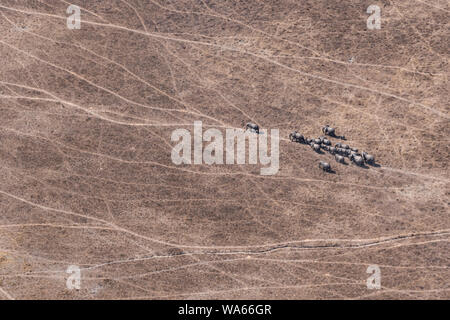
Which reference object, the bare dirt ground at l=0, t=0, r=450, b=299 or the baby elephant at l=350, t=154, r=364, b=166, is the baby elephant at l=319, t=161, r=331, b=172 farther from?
the baby elephant at l=350, t=154, r=364, b=166

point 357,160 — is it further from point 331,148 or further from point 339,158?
point 331,148

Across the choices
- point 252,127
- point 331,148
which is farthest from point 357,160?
point 252,127

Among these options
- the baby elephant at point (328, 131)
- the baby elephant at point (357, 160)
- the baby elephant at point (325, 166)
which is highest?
the baby elephant at point (328, 131)

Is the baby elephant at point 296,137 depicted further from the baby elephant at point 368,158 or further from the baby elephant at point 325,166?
the baby elephant at point 368,158

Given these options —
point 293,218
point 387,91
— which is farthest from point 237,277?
point 387,91

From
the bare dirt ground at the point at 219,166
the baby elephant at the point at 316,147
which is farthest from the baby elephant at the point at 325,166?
the baby elephant at the point at 316,147

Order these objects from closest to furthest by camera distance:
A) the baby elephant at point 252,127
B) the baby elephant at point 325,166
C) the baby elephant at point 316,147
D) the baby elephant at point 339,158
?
the baby elephant at point 325,166, the baby elephant at point 339,158, the baby elephant at point 316,147, the baby elephant at point 252,127
